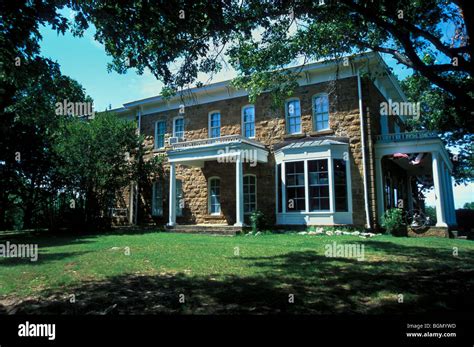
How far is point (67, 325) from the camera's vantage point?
12.7 feet

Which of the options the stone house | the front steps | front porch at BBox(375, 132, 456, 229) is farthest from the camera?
the front steps

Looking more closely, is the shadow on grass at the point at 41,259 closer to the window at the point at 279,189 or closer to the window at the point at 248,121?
the window at the point at 279,189

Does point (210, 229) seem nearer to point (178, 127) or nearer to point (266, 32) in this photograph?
point (178, 127)

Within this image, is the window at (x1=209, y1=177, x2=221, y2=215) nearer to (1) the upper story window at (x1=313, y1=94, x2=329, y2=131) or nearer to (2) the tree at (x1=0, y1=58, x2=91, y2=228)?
(1) the upper story window at (x1=313, y1=94, x2=329, y2=131)

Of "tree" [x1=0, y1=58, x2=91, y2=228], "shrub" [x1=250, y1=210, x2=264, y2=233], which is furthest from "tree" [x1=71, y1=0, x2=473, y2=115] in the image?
"shrub" [x1=250, y1=210, x2=264, y2=233]

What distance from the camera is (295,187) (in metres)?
16.3

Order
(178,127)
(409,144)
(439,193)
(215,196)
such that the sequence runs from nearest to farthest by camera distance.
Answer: (439,193) < (409,144) < (215,196) < (178,127)

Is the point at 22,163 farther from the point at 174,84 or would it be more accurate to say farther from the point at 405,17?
the point at 405,17

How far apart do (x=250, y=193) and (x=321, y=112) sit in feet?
17.7

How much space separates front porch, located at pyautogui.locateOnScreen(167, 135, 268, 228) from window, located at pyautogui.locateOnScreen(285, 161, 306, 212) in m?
1.54

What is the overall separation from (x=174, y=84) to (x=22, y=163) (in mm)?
11321

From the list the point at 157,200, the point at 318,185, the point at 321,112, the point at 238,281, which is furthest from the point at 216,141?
the point at 238,281

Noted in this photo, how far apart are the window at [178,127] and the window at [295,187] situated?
23.7 feet

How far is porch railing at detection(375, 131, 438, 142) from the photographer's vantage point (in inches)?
592
